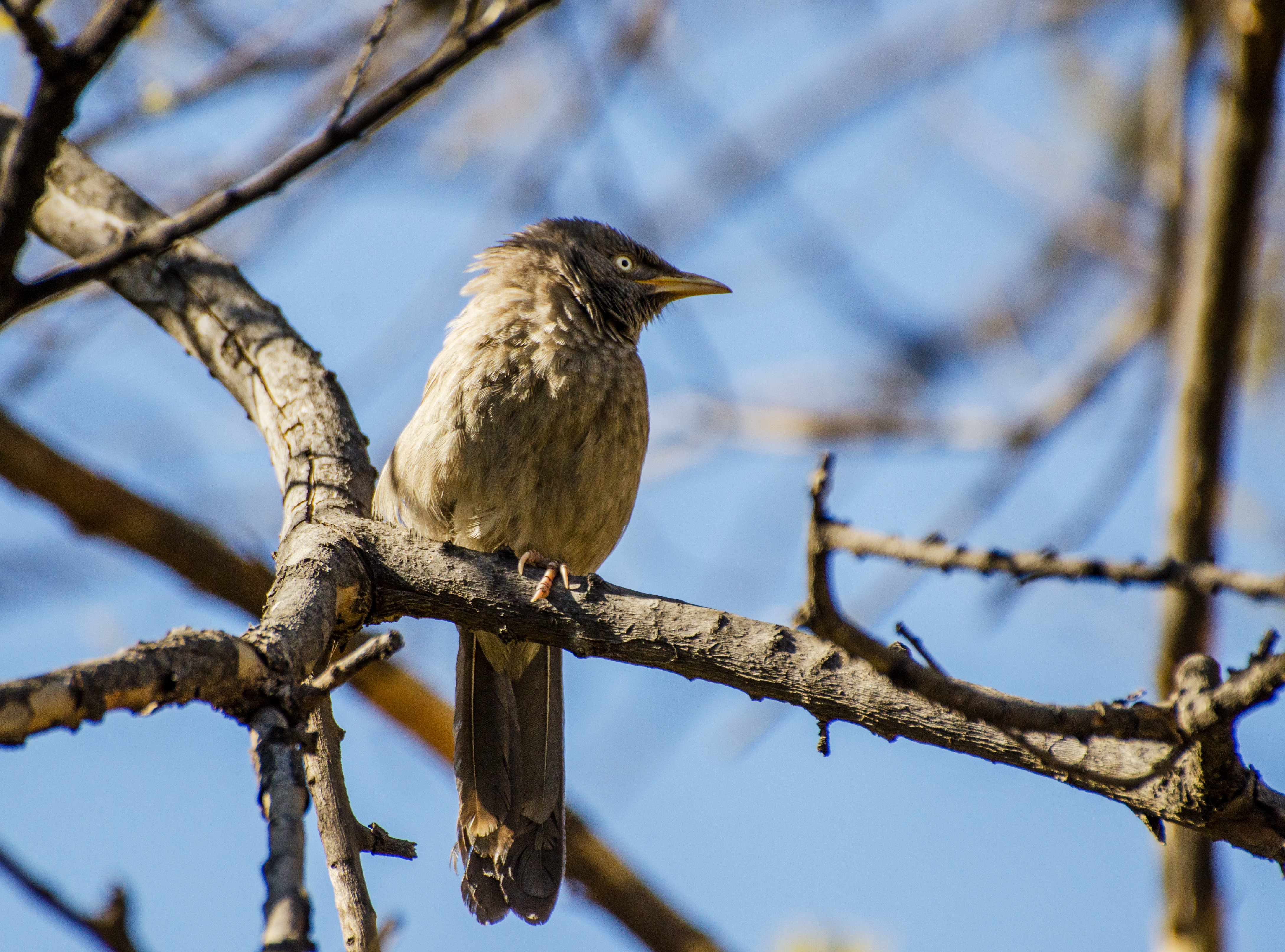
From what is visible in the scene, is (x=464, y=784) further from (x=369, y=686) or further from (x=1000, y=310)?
(x=1000, y=310)

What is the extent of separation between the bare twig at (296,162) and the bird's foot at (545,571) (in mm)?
1333

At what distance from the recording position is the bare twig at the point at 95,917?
145cm

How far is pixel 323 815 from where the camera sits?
273 cm

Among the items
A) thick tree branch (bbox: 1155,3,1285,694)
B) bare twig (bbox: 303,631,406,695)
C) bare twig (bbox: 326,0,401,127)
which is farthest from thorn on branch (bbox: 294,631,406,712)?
thick tree branch (bbox: 1155,3,1285,694)

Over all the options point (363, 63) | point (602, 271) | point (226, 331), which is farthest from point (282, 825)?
point (602, 271)

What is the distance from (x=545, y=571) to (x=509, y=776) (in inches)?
50.7

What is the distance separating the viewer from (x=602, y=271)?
548 cm

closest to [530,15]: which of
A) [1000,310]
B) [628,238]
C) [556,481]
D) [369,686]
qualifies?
[556,481]

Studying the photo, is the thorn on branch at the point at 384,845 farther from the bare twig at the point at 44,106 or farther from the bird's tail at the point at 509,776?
the bird's tail at the point at 509,776

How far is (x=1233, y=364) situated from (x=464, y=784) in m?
3.69

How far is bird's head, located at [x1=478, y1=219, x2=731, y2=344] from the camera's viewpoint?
511cm

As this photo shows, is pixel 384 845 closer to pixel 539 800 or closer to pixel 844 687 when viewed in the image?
pixel 844 687

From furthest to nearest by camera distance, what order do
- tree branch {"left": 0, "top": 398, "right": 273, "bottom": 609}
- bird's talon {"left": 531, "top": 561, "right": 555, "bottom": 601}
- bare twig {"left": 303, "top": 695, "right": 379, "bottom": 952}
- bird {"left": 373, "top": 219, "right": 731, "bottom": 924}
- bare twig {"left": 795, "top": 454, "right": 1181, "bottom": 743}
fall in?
tree branch {"left": 0, "top": 398, "right": 273, "bottom": 609}, bird {"left": 373, "top": 219, "right": 731, "bottom": 924}, bird's talon {"left": 531, "top": 561, "right": 555, "bottom": 601}, bare twig {"left": 303, "top": 695, "right": 379, "bottom": 952}, bare twig {"left": 795, "top": 454, "right": 1181, "bottom": 743}

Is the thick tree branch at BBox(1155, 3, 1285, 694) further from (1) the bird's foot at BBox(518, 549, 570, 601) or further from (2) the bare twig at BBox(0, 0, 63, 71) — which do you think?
(2) the bare twig at BBox(0, 0, 63, 71)
